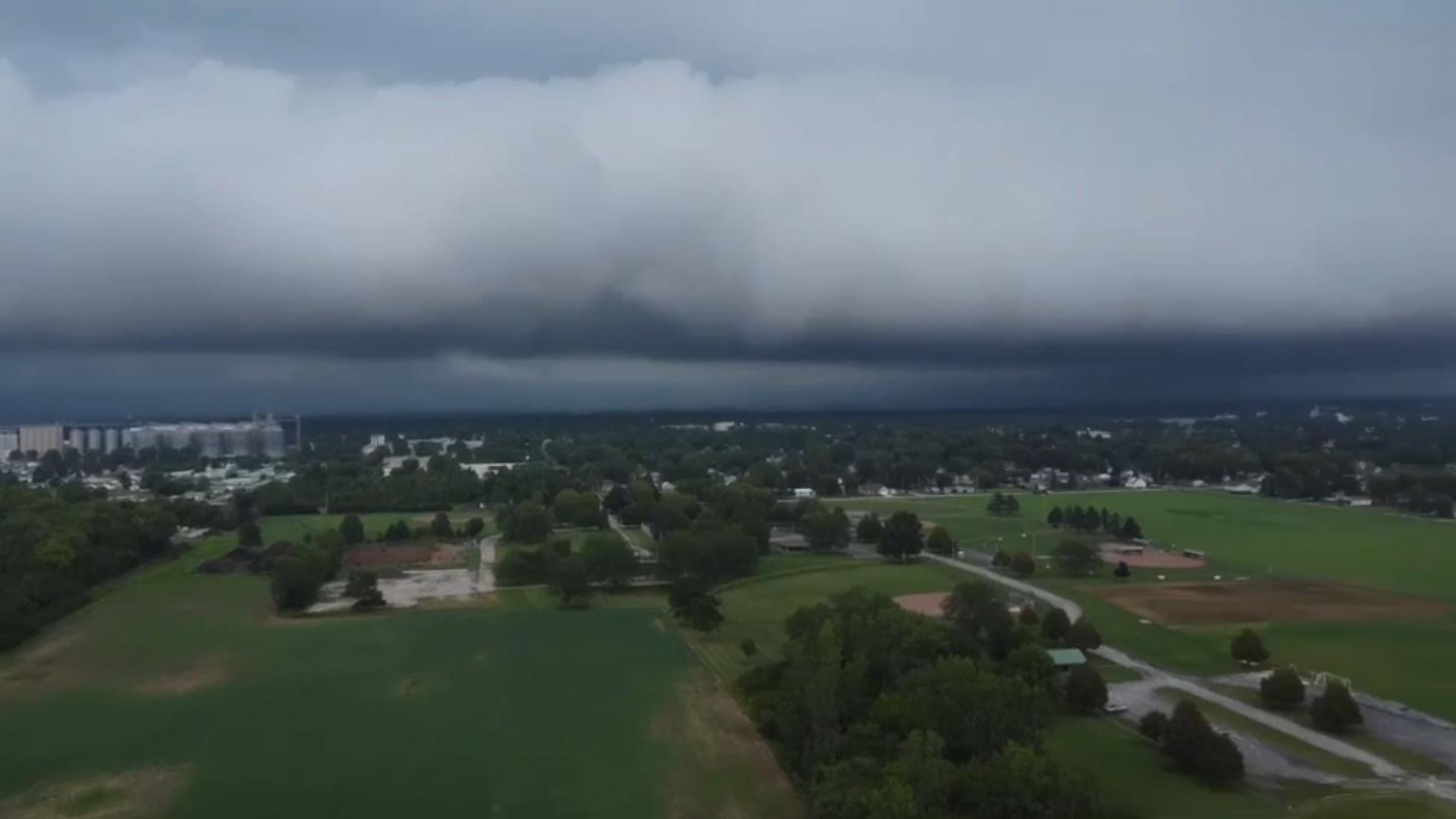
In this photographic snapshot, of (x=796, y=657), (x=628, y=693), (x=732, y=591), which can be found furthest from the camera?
(x=732, y=591)

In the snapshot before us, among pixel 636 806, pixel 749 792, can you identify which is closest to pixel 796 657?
pixel 749 792

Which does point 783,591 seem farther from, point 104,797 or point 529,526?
point 104,797

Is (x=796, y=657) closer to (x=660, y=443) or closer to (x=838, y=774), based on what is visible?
(x=838, y=774)

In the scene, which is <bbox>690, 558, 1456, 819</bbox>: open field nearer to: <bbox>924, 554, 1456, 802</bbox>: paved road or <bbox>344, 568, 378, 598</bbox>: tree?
<bbox>924, 554, 1456, 802</bbox>: paved road

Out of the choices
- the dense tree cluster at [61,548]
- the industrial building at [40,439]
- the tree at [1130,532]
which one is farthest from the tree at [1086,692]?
the industrial building at [40,439]

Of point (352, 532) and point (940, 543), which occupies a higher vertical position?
point (940, 543)

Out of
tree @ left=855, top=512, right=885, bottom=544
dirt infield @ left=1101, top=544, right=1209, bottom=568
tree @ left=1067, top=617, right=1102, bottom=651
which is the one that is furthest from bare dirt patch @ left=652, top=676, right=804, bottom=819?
tree @ left=855, top=512, right=885, bottom=544

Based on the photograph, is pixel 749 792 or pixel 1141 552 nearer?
pixel 749 792

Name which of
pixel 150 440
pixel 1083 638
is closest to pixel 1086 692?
pixel 1083 638
